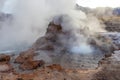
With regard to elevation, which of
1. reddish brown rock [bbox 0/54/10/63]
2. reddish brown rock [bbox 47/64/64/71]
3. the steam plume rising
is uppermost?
the steam plume rising

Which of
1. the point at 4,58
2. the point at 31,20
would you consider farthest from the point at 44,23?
the point at 4,58

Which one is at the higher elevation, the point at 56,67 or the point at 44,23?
the point at 44,23

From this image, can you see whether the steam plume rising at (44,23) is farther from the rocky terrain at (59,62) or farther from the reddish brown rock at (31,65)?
the reddish brown rock at (31,65)

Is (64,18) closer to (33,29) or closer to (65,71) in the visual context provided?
(65,71)

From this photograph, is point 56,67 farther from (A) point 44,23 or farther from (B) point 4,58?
(A) point 44,23

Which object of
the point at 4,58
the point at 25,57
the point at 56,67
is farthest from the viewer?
the point at 4,58

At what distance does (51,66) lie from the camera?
1733 centimetres

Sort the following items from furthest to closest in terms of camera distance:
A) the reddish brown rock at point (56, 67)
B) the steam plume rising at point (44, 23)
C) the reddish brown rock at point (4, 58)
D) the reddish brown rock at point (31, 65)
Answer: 1. the steam plume rising at point (44, 23)
2. the reddish brown rock at point (4, 58)
3. the reddish brown rock at point (31, 65)
4. the reddish brown rock at point (56, 67)

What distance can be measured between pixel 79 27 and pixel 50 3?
21.0ft

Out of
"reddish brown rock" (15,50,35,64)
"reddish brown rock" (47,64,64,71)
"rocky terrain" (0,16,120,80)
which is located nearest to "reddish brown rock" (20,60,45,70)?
"rocky terrain" (0,16,120,80)

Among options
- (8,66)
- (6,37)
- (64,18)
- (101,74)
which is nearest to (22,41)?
(6,37)

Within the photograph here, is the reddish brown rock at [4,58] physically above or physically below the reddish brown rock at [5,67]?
above

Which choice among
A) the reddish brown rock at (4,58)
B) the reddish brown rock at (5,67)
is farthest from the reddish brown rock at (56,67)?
the reddish brown rock at (4,58)

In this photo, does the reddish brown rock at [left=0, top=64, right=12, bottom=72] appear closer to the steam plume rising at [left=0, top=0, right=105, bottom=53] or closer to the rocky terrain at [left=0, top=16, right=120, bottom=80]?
the rocky terrain at [left=0, top=16, right=120, bottom=80]
